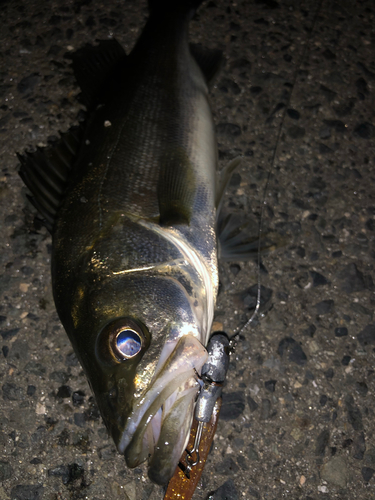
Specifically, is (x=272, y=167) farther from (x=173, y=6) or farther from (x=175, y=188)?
(x=173, y=6)

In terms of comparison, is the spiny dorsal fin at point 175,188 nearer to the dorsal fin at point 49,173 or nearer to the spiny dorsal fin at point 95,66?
the dorsal fin at point 49,173

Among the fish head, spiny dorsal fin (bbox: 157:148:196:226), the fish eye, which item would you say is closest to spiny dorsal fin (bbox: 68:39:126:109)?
spiny dorsal fin (bbox: 157:148:196:226)

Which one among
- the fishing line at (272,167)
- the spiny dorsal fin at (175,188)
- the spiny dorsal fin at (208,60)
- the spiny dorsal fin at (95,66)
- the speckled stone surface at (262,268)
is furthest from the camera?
the spiny dorsal fin at (208,60)

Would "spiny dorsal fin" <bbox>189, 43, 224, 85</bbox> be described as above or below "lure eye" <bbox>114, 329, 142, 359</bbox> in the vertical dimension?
above

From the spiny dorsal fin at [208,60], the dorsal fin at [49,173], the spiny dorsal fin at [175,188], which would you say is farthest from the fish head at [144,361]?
the spiny dorsal fin at [208,60]

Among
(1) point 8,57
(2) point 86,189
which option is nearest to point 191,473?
(2) point 86,189

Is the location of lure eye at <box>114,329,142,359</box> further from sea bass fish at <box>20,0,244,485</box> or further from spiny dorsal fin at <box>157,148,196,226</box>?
spiny dorsal fin at <box>157,148,196,226</box>

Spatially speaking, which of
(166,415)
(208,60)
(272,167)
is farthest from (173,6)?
(166,415)

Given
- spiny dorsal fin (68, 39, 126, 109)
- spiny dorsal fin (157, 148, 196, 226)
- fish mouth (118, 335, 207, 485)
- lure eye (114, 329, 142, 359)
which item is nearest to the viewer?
fish mouth (118, 335, 207, 485)
